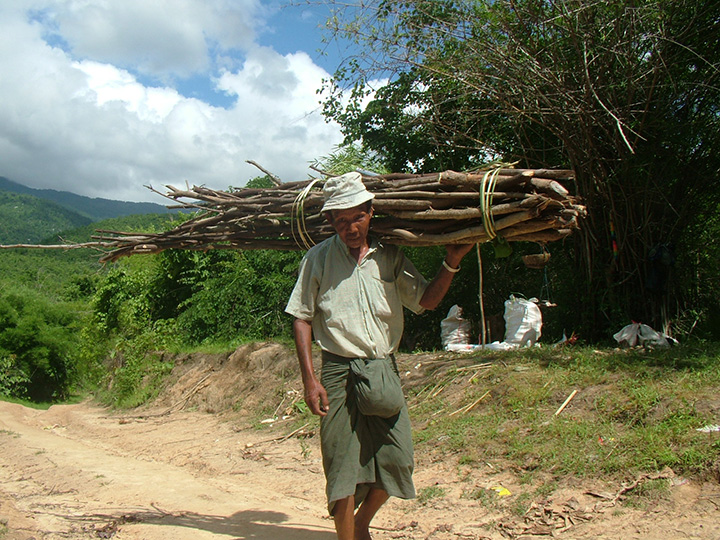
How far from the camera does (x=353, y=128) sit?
12.0m

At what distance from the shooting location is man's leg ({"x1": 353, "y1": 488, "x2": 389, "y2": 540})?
297 centimetres

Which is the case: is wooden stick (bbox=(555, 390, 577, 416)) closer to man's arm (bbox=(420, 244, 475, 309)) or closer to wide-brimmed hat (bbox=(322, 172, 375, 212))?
man's arm (bbox=(420, 244, 475, 309))

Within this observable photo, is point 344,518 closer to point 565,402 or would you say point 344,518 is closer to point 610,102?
point 565,402

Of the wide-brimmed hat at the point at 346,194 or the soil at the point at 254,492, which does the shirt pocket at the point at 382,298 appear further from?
the soil at the point at 254,492

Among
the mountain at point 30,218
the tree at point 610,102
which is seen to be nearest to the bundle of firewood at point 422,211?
the tree at point 610,102

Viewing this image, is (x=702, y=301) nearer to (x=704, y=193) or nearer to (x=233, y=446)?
(x=704, y=193)

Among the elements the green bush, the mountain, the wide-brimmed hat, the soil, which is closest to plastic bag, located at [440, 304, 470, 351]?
the soil

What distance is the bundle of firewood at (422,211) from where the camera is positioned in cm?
279

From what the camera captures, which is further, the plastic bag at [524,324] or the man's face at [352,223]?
the plastic bag at [524,324]

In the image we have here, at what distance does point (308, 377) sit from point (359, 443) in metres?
0.40

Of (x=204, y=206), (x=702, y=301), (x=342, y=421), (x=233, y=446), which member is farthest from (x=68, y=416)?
(x=702, y=301)

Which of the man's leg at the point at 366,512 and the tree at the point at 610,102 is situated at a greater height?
the tree at the point at 610,102

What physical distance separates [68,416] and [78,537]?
322 inches

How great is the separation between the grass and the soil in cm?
18
